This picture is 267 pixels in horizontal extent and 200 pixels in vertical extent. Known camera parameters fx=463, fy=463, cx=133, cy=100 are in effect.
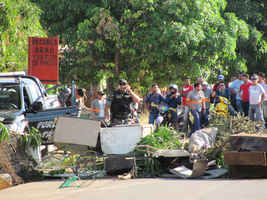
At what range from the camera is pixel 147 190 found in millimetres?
7145

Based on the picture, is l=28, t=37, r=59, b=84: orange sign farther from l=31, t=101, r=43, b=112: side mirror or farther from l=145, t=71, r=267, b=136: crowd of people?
l=31, t=101, r=43, b=112: side mirror

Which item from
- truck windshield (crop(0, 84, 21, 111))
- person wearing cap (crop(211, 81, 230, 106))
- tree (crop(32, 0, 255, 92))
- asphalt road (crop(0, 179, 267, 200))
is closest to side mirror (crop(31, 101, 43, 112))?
truck windshield (crop(0, 84, 21, 111))

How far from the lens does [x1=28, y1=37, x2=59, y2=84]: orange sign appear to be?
45.3 feet

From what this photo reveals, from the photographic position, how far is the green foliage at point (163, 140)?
9.14 metres

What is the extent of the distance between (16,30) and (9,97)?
13.2 ft

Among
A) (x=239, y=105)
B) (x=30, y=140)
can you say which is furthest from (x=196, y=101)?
(x=30, y=140)

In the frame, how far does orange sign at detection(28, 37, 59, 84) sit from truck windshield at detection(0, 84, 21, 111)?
125 inches

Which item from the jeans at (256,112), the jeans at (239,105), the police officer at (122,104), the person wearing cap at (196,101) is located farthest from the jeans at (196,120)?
the police officer at (122,104)

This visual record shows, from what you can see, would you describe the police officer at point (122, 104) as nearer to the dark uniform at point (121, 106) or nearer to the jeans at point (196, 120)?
the dark uniform at point (121, 106)

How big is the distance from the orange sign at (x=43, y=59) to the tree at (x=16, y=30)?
721 mm

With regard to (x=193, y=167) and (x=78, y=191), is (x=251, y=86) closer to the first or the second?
(x=193, y=167)

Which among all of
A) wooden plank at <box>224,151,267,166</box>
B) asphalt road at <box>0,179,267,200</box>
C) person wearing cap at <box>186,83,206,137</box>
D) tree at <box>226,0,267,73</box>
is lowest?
asphalt road at <box>0,179,267,200</box>

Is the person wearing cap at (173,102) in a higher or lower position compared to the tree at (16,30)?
lower

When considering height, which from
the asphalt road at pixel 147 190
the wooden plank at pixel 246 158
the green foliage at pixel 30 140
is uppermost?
the green foliage at pixel 30 140
